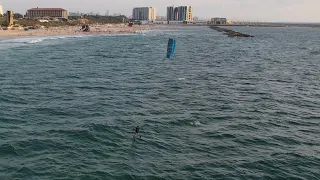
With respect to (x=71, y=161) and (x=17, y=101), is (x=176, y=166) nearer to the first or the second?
(x=71, y=161)

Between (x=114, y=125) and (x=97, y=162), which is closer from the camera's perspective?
(x=97, y=162)

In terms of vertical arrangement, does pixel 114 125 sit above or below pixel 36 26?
below

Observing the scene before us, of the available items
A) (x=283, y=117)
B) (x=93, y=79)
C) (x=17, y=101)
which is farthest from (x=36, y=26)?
(x=283, y=117)

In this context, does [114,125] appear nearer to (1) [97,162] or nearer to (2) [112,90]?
(1) [97,162]

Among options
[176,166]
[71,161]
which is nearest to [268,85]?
[176,166]

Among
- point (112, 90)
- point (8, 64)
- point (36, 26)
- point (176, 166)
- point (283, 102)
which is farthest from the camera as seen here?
point (36, 26)

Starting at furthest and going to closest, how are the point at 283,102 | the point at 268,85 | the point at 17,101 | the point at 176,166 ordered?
1. the point at 268,85
2. the point at 283,102
3. the point at 17,101
4. the point at 176,166
